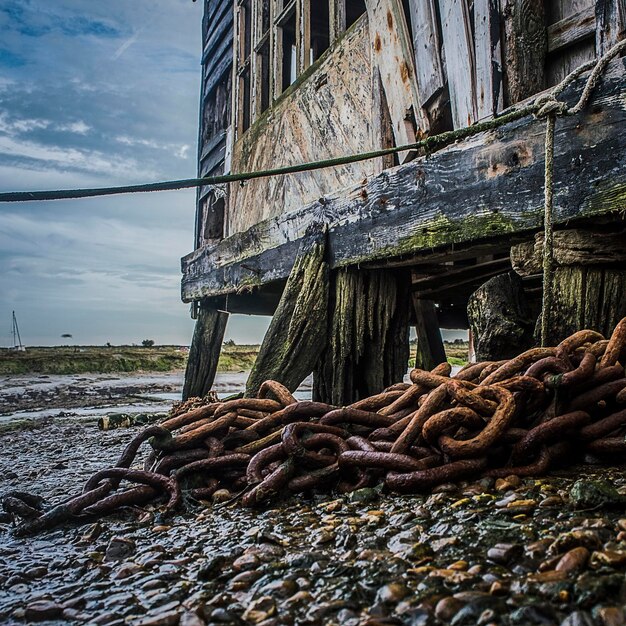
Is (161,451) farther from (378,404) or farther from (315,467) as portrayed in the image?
(378,404)

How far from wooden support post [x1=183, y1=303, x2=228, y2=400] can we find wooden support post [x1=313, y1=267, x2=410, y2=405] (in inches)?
139

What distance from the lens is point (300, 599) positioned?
1.27 metres

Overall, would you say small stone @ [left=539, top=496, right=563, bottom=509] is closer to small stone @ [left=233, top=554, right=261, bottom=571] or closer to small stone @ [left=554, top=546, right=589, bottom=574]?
small stone @ [left=554, top=546, right=589, bottom=574]

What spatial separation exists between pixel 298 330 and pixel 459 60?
2.09 metres

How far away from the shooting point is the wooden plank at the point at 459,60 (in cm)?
327

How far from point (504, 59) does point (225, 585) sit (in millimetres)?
3008

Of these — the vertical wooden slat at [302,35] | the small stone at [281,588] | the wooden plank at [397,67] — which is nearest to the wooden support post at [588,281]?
the wooden plank at [397,67]

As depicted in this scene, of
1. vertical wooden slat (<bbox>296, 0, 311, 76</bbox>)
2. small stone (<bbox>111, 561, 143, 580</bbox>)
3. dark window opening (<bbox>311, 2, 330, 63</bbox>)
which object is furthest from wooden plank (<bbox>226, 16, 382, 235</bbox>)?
small stone (<bbox>111, 561, 143, 580</bbox>)

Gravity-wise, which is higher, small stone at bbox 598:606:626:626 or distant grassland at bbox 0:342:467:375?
small stone at bbox 598:606:626:626

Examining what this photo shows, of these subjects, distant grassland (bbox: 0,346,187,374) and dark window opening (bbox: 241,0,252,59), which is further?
distant grassland (bbox: 0,346,187,374)

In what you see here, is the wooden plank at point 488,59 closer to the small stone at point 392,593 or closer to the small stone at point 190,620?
the small stone at point 392,593

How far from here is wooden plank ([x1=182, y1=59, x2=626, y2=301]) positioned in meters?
2.49

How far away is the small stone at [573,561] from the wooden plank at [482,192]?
5.69 feet

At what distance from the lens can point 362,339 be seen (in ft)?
13.4
